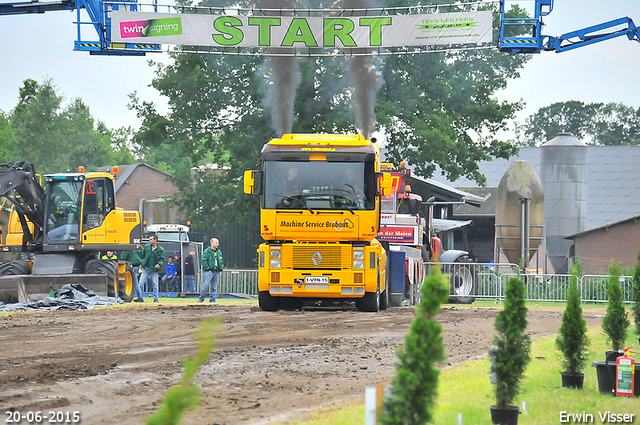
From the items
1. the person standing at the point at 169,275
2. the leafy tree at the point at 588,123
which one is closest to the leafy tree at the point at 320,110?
the person standing at the point at 169,275

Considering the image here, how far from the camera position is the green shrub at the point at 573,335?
834 cm

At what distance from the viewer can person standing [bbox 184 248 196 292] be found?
31391mm

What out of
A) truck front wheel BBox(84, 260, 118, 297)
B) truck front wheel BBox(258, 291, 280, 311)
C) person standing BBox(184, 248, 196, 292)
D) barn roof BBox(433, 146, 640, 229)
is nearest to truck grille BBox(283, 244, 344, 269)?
truck front wheel BBox(258, 291, 280, 311)

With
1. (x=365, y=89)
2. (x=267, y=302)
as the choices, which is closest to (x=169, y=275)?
(x=365, y=89)

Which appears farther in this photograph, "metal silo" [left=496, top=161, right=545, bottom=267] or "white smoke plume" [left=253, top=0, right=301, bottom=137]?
"metal silo" [left=496, top=161, right=545, bottom=267]

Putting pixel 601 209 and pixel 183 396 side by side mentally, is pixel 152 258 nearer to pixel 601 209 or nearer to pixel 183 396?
pixel 183 396

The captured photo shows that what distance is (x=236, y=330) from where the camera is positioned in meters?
14.0

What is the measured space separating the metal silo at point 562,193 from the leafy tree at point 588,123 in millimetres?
61243

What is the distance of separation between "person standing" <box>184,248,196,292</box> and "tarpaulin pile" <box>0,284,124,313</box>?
9386 millimetres

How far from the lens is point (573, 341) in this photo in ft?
27.4

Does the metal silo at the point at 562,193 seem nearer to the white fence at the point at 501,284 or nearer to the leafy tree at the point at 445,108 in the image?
the leafy tree at the point at 445,108

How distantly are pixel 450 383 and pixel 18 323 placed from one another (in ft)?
31.1

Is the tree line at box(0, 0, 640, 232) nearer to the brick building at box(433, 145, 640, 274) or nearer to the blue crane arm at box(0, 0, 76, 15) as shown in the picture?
the brick building at box(433, 145, 640, 274)

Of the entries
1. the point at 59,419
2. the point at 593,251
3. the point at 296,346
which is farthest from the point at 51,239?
the point at 593,251
